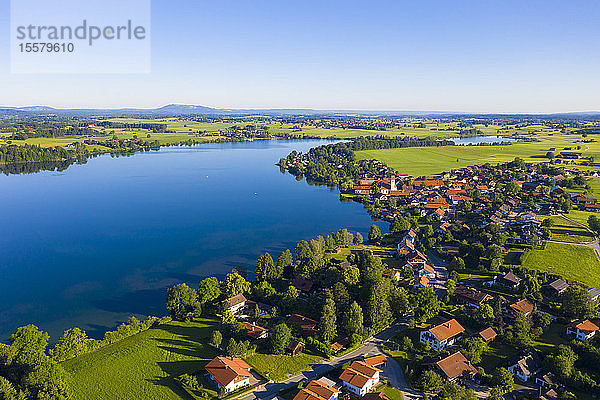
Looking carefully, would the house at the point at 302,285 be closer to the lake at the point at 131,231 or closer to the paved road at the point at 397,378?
the lake at the point at 131,231

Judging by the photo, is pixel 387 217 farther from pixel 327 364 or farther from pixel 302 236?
pixel 327 364

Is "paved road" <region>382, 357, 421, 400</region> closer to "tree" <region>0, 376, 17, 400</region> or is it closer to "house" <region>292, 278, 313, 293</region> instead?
"house" <region>292, 278, 313, 293</region>

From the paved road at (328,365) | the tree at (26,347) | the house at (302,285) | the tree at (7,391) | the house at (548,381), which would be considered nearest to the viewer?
the tree at (7,391)

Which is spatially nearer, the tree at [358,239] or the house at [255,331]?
the house at [255,331]

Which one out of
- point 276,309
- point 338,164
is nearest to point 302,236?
point 276,309

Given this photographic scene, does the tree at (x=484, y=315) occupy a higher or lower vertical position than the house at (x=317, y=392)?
higher

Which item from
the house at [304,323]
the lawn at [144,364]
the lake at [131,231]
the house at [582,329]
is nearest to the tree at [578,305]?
the house at [582,329]

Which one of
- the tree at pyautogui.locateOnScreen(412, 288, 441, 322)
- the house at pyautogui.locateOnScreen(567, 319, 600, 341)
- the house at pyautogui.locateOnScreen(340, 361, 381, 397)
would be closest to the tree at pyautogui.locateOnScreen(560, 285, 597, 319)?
the house at pyautogui.locateOnScreen(567, 319, 600, 341)
